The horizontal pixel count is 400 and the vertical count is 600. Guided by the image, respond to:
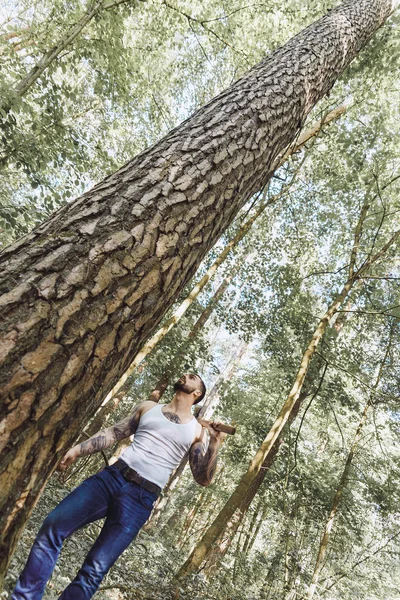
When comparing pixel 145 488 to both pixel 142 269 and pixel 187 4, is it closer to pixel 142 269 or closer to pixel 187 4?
pixel 142 269

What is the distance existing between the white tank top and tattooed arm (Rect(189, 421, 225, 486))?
0.11m

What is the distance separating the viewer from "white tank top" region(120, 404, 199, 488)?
7.25ft

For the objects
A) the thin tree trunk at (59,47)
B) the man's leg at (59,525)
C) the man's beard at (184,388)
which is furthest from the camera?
the thin tree trunk at (59,47)

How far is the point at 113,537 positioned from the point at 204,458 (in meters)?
0.78

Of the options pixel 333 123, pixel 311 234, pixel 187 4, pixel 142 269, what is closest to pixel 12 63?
pixel 142 269

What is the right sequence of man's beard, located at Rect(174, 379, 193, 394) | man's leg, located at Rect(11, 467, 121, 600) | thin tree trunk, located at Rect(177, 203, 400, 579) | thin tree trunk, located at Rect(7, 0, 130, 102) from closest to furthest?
man's leg, located at Rect(11, 467, 121, 600) < man's beard, located at Rect(174, 379, 193, 394) < thin tree trunk, located at Rect(7, 0, 130, 102) < thin tree trunk, located at Rect(177, 203, 400, 579)

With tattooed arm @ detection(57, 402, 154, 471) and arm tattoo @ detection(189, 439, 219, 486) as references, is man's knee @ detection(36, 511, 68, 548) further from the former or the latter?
arm tattoo @ detection(189, 439, 219, 486)

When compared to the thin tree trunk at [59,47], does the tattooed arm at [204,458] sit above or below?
below

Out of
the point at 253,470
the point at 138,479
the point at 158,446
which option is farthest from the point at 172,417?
the point at 253,470

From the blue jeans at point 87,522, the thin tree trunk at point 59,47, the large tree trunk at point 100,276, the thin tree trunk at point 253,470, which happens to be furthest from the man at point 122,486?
the thin tree trunk at point 59,47

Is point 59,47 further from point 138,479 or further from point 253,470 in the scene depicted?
point 253,470

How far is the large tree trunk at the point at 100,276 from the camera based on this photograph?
→ 0.81 metres

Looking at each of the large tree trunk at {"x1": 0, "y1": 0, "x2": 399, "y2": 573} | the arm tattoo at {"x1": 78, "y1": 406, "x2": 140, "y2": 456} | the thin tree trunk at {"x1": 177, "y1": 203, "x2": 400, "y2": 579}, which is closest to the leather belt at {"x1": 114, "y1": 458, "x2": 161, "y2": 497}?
the arm tattoo at {"x1": 78, "y1": 406, "x2": 140, "y2": 456}

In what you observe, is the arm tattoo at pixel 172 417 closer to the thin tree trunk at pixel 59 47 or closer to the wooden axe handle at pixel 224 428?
the wooden axe handle at pixel 224 428
